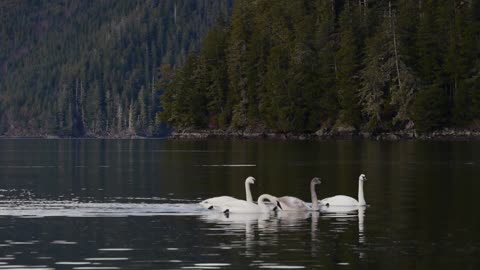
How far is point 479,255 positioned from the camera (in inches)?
1228

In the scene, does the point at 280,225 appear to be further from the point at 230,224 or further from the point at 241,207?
the point at 241,207

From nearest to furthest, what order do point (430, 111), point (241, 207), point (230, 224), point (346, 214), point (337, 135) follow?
1. point (230, 224)
2. point (241, 207)
3. point (346, 214)
4. point (430, 111)
5. point (337, 135)

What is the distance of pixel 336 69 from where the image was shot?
16275 centimetres

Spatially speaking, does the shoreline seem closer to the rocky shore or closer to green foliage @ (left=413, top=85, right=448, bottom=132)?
the rocky shore

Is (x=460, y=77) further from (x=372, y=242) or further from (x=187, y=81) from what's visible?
(x=372, y=242)

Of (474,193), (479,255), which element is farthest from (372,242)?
(474,193)

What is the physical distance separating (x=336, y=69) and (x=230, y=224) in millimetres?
124224

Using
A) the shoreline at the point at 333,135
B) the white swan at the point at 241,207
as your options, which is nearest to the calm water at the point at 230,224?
the white swan at the point at 241,207

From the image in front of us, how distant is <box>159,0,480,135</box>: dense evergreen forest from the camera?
145 m

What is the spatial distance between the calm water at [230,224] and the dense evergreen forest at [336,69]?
73703 mm

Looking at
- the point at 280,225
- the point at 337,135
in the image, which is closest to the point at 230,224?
the point at 280,225

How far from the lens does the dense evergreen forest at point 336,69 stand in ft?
475

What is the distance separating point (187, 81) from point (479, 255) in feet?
542

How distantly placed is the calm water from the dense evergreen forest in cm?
7370
